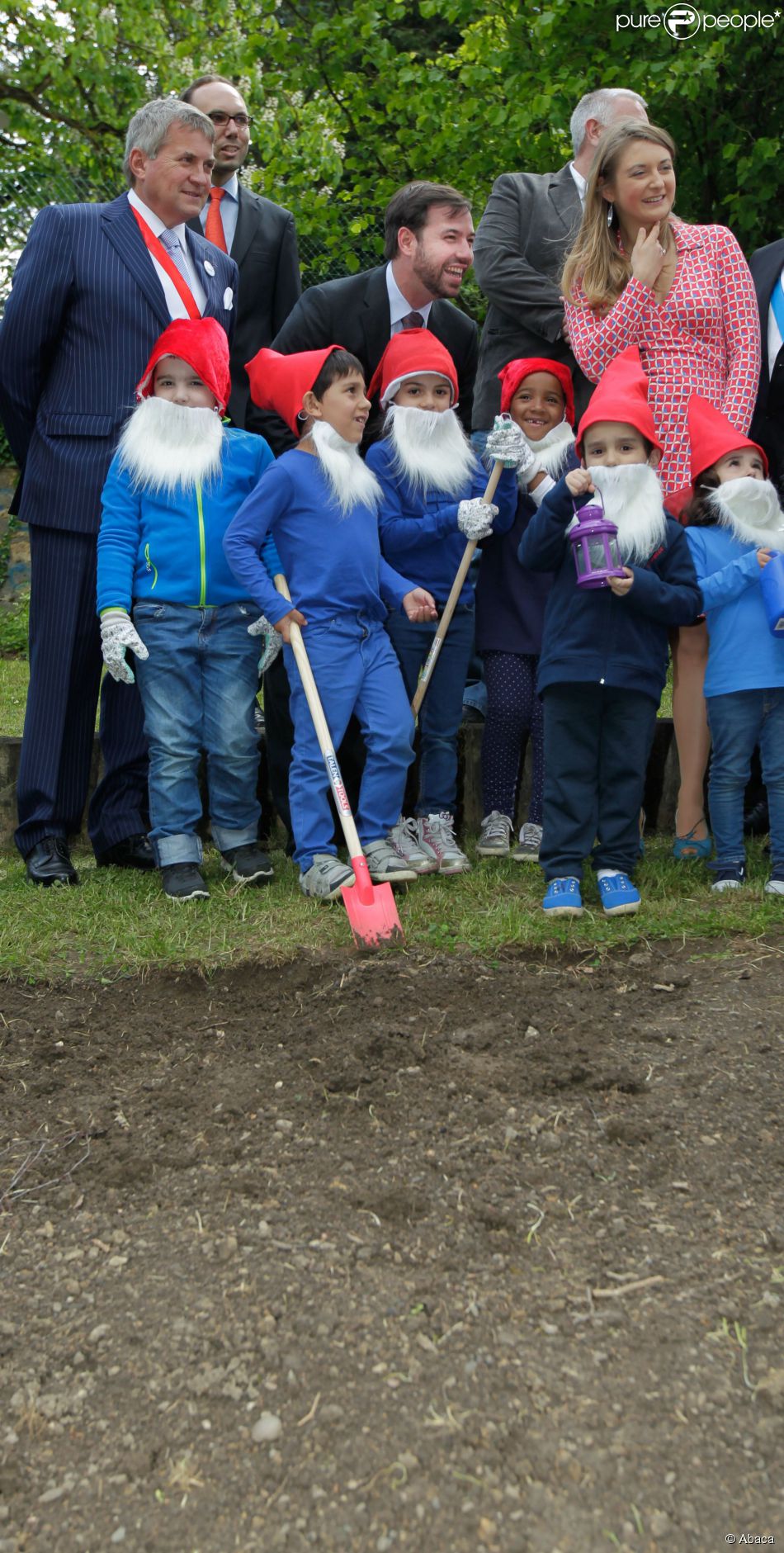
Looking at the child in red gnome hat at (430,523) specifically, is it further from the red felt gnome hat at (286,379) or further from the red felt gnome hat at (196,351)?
the red felt gnome hat at (196,351)

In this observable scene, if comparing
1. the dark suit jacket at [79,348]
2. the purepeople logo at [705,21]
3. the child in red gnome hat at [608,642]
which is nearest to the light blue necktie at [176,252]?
the dark suit jacket at [79,348]

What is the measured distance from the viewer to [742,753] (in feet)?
13.9

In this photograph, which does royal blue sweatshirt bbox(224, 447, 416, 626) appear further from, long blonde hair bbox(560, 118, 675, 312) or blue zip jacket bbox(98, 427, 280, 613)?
long blonde hair bbox(560, 118, 675, 312)

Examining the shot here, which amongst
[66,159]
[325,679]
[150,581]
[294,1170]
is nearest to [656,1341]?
[294,1170]

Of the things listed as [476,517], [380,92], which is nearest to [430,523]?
[476,517]

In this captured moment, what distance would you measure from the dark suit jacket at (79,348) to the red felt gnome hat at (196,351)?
4.3 inches

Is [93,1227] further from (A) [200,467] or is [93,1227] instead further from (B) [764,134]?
(B) [764,134]

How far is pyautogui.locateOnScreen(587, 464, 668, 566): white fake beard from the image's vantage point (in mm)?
3932

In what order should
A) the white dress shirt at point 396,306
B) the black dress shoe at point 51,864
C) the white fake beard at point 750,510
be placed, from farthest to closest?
the white dress shirt at point 396,306, the black dress shoe at point 51,864, the white fake beard at point 750,510

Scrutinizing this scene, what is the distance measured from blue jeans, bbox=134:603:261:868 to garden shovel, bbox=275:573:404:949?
0.32 m

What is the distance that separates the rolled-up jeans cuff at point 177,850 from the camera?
4273 mm

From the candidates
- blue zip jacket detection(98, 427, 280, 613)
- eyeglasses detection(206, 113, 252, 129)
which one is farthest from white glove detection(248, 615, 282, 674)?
eyeglasses detection(206, 113, 252, 129)

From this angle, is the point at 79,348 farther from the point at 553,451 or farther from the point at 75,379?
the point at 553,451

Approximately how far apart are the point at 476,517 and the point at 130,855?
1573mm
